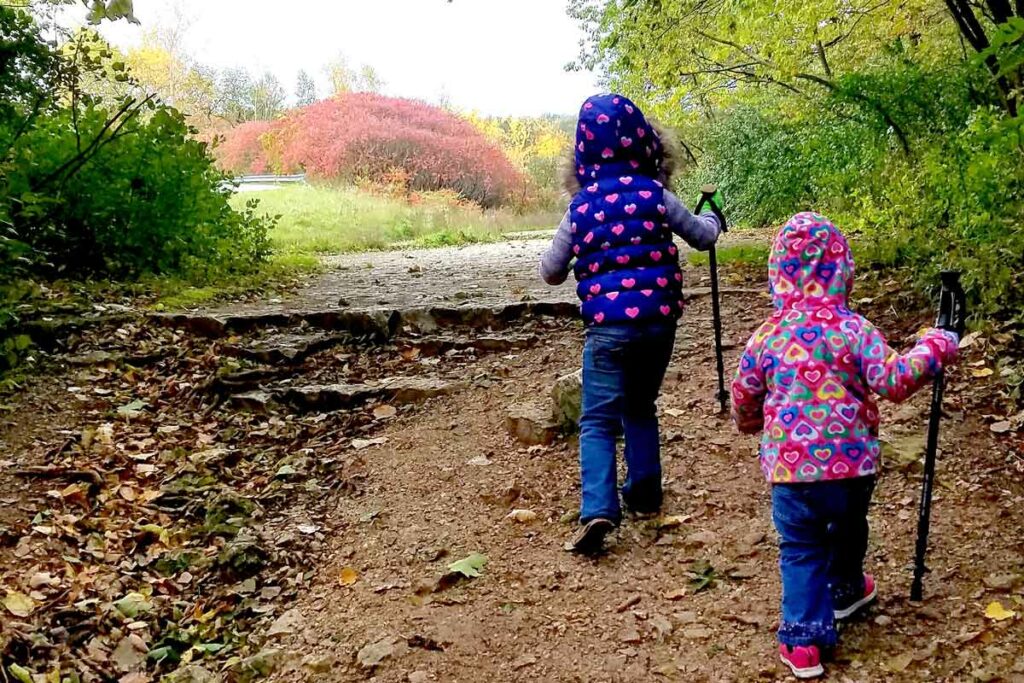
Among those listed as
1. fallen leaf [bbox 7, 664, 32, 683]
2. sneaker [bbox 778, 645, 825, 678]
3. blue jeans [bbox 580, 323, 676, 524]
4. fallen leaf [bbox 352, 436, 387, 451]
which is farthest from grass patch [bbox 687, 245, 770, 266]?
fallen leaf [bbox 7, 664, 32, 683]

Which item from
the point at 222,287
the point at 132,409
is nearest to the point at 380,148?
the point at 222,287

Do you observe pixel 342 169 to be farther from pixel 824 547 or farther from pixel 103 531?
pixel 824 547

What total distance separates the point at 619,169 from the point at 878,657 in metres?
2.02

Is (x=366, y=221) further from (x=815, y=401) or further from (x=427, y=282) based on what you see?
(x=815, y=401)

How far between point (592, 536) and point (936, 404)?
1.40m

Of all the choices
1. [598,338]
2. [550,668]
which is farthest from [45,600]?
[598,338]

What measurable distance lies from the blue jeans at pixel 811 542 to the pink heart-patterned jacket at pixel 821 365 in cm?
6

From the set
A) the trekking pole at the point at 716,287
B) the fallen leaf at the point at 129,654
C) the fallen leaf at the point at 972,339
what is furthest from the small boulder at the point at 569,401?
the fallen leaf at the point at 129,654

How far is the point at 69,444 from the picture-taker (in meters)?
4.64

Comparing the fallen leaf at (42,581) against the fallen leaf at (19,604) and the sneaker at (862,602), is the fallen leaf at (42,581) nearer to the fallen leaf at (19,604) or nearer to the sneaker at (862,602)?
the fallen leaf at (19,604)

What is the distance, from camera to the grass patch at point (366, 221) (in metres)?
15.8

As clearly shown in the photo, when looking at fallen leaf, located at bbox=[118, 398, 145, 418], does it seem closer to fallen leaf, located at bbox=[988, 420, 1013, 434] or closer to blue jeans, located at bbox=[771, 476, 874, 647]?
blue jeans, located at bbox=[771, 476, 874, 647]

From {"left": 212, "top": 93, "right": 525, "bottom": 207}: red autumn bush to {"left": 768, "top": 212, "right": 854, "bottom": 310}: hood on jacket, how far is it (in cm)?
2171

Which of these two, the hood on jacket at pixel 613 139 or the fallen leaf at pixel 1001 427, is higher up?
the hood on jacket at pixel 613 139
